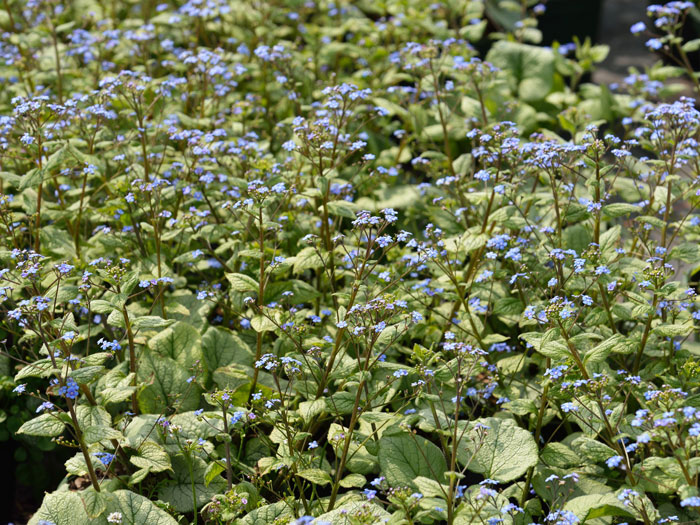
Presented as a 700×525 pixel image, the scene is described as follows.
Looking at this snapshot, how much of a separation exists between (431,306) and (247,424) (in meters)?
1.38

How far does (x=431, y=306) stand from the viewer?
4387 millimetres

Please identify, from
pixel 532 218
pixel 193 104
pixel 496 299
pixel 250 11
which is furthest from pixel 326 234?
pixel 250 11

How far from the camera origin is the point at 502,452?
3.39 m

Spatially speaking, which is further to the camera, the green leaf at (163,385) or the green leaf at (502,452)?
the green leaf at (163,385)

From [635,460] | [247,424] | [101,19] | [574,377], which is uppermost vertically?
[101,19]

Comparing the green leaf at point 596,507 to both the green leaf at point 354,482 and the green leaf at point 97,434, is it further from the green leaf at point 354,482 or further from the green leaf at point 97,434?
the green leaf at point 97,434

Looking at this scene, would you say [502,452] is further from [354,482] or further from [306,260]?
[306,260]

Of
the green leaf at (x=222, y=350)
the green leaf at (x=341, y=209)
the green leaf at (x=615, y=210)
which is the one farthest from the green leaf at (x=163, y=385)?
the green leaf at (x=615, y=210)

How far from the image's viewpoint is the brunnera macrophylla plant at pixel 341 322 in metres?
3.11

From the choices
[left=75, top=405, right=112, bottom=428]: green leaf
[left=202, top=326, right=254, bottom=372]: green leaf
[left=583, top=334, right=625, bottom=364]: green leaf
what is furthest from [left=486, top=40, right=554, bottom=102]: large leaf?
[left=75, top=405, right=112, bottom=428]: green leaf

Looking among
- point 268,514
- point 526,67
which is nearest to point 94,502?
point 268,514

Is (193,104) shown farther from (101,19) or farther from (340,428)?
(340,428)

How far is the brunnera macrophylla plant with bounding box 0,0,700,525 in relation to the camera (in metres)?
3.11

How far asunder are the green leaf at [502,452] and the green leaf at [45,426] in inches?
66.0
